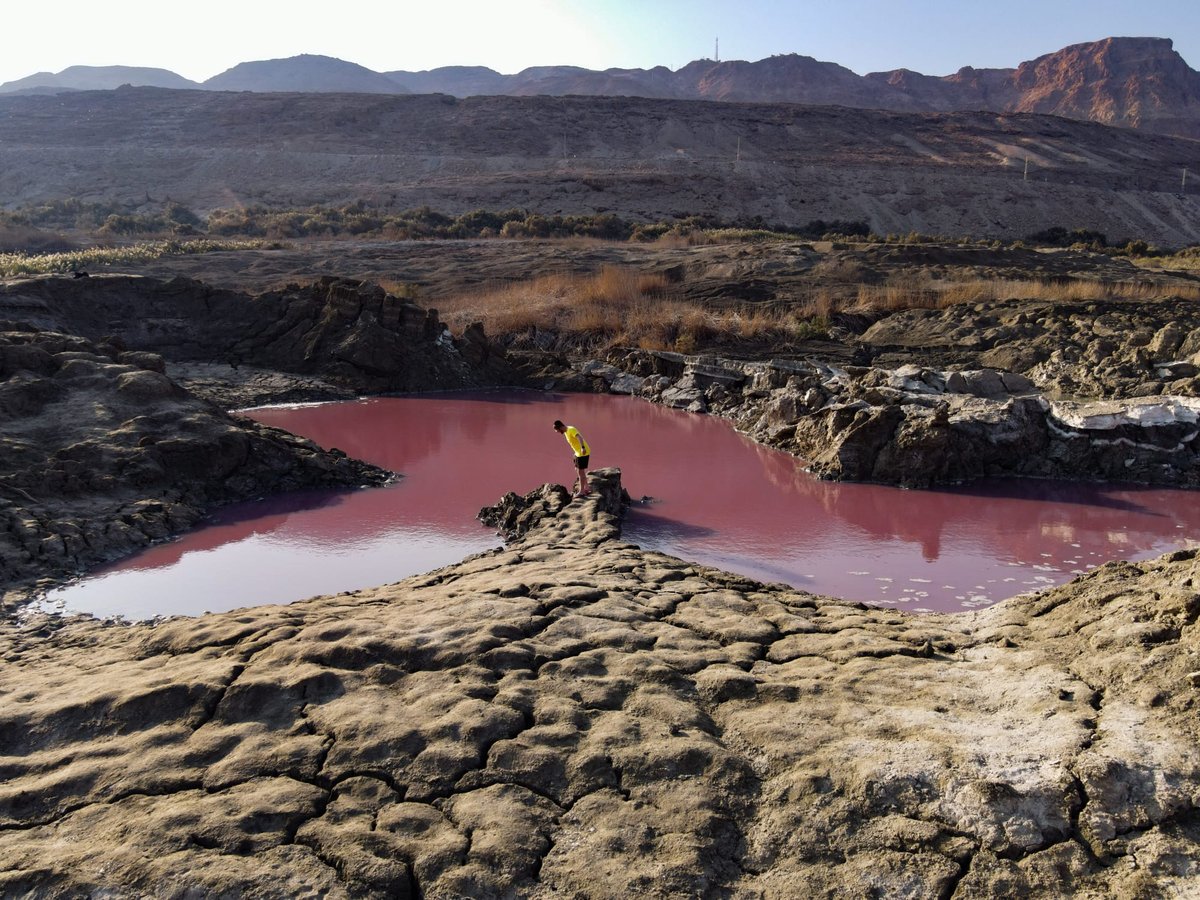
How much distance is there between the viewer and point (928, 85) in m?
96.1

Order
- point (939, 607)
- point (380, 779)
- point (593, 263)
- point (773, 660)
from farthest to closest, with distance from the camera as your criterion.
Result: point (593, 263) → point (939, 607) → point (773, 660) → point (380, 779)

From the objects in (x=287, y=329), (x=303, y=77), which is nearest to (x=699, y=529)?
(x=287, y=329)

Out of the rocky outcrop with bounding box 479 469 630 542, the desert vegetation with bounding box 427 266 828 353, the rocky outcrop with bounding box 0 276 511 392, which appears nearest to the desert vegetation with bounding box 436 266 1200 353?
the desert vegetation with bounding box 427 266 828 353

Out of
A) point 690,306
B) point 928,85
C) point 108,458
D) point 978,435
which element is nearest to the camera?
point 108,458

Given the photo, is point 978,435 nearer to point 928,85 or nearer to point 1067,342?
point 1067,342

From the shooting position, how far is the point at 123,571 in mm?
7766

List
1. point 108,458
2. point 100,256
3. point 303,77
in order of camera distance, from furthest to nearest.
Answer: point 303,77 → point 100,256 → point 108,458

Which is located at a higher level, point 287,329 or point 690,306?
point 690,306

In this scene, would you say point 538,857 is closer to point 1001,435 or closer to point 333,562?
point 333,562

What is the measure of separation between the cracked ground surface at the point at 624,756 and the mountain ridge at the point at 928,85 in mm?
80091

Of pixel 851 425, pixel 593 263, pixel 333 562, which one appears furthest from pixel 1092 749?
pixel 593 263

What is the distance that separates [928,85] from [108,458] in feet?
336

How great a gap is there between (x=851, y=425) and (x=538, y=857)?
8813 millimetres

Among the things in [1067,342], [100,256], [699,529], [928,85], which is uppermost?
[928,85]
